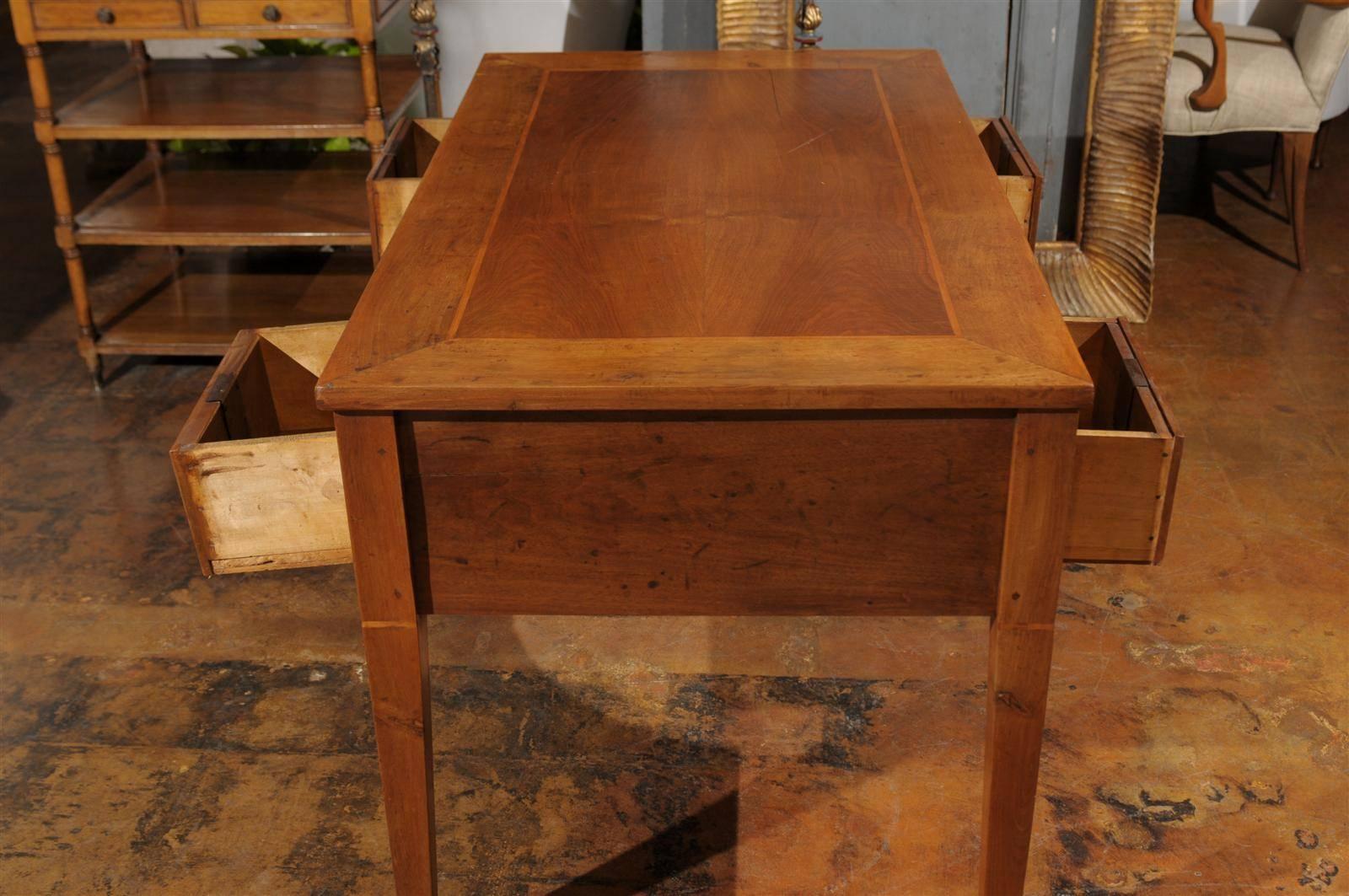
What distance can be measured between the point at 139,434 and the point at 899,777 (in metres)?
1.92

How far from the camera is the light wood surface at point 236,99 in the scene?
3119 millimetres

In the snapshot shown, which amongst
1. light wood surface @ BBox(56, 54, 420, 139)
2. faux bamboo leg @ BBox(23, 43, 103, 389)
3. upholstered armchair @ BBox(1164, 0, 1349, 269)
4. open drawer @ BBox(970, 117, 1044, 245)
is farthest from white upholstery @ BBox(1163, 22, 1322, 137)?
faux bamboo leg @ BBox(23, 43, 103, 389)

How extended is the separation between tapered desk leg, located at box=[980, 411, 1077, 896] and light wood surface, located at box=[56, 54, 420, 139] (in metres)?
2.09

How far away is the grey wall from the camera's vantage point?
3.66 metres

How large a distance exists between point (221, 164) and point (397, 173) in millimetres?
1515

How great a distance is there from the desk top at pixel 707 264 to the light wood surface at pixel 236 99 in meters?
0.89

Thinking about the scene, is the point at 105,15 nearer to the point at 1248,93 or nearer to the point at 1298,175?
the point at 1248,93

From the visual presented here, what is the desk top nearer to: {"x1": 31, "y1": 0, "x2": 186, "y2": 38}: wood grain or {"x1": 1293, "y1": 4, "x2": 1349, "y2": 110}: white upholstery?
{"x1": 31, "y1": 0, "x2": 186, "y2": 38}: wood grain

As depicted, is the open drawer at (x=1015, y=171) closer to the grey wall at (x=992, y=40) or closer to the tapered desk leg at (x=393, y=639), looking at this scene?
the tapered desk leg at (x=393, y=639)

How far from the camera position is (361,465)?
4.79 ft

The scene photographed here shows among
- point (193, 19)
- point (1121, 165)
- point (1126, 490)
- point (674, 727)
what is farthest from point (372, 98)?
point (1126, 490)

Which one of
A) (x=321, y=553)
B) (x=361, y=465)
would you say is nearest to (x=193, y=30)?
(x=321, y=553)

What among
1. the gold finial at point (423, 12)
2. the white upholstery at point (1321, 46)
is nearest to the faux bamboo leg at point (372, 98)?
the gold finial at point (423, 12)

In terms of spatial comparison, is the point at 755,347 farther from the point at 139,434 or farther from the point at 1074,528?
the point at 139,434
